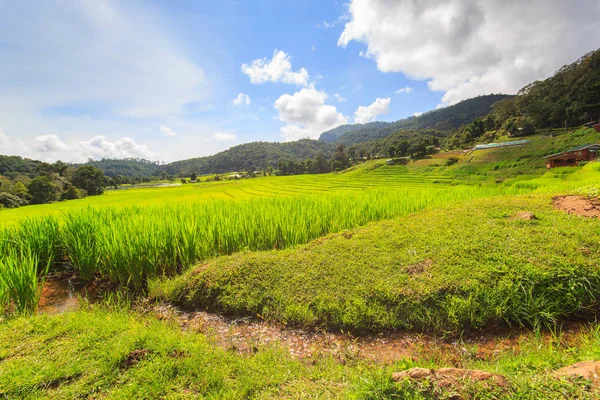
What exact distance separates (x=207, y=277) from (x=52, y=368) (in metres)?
1.94

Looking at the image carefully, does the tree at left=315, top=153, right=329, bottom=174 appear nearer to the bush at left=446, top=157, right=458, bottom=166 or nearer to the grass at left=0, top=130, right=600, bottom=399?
the bush at left=446, top=157, right=458, bottom=166

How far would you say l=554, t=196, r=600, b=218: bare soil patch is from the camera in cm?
494

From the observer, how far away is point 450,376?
5.13ft

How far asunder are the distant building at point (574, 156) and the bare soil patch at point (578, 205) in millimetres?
24982

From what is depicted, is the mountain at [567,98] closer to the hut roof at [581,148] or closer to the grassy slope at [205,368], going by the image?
the hut roof at [581,148]

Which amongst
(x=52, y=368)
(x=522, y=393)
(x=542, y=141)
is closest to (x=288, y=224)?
(x=52, y=368)

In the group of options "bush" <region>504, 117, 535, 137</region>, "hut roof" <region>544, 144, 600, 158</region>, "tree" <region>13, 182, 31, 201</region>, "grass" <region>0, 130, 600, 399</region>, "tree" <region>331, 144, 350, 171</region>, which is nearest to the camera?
"grass" <region>0, 130, 600, 399</region>

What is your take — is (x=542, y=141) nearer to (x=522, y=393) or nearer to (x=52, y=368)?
(x=522, y=393)

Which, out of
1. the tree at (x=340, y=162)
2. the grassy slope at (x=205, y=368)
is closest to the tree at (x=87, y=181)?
the grassy slope at (x=205, y=368)

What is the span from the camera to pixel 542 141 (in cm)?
3020

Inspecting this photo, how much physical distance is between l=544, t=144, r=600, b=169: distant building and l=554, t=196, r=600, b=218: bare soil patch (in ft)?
82.0

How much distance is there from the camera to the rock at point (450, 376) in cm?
149

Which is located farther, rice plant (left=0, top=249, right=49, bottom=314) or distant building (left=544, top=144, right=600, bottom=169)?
distant building (left=544, top=144, right=600, bottom=169)

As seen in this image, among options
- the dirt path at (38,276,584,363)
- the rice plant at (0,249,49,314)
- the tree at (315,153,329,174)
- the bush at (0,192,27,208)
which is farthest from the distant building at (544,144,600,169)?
the tree at (315,153,329,174)
